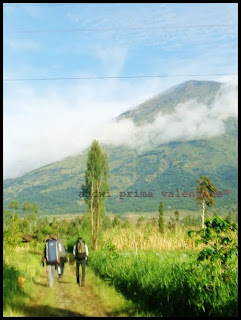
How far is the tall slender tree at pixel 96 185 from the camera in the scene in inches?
1004

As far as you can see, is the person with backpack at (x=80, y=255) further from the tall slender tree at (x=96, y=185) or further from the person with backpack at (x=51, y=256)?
the tall slender tree at (x=96, y=185)

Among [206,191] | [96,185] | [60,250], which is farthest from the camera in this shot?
[96,185]

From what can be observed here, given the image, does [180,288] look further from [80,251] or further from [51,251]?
[80,251]

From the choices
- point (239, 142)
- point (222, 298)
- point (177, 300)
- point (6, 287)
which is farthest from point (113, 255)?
point (239, 142)

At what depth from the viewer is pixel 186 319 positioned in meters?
7.15

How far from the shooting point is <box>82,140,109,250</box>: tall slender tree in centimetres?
2550

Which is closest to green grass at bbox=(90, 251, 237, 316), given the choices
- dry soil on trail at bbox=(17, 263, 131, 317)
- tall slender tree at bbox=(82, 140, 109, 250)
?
dry soil on trail at bbox=(17, 263, 131, 317)

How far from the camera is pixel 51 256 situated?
39.5 feet

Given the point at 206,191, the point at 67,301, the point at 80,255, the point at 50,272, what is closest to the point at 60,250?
the point at 50,272

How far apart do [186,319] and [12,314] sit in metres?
2.72

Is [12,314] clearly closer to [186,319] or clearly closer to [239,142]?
[186,319]

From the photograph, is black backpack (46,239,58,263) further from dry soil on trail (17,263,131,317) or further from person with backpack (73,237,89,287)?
person with backpack (73,237,89,287)

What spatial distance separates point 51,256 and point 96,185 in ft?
51.5

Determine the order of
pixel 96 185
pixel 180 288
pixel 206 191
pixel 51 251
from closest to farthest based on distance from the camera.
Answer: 1. pixel 180 288
2. pixel 206 191
3. pixel 51 251
4. pixel 96 185
